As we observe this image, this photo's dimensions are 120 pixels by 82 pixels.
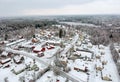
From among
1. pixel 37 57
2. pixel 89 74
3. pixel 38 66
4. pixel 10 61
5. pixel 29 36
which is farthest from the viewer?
pixel 29 36

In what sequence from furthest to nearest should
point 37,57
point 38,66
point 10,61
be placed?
point 37,57 < point 10,61 < point 38,66

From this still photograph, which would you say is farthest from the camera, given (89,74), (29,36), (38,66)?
(29,36)

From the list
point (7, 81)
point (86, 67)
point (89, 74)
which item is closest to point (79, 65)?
point (86, 67)

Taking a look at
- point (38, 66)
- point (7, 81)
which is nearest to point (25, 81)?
point (7, 81)

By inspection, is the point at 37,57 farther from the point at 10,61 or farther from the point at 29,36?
the point at 29,36

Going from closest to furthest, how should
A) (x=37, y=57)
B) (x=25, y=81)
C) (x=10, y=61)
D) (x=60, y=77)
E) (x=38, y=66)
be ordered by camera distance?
(x=25, y=81) < (x=60, y=77) < (x=38, y=66) < (x=10, y=61) < (x=37, y=57)

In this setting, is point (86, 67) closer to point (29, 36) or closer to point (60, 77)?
point (60, 77)

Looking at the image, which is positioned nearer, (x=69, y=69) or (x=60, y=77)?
(x=60, y=77)

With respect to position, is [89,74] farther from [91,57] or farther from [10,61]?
[10,61]

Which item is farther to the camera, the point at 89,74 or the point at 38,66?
the point at 38,66
